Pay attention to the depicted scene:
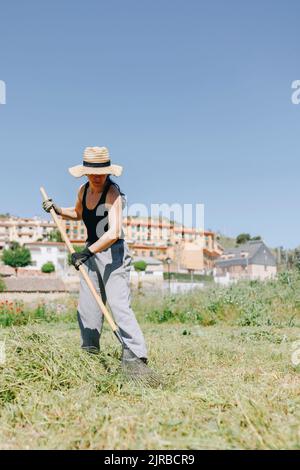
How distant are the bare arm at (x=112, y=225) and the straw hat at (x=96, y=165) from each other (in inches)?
7.7

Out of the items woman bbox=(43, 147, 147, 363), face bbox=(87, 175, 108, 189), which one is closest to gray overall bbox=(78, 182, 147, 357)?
woman bbox=(43, 147, 147, 363)

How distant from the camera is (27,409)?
3.22 m

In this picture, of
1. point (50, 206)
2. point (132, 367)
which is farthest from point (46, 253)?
point (132, 367)

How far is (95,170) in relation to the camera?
170 inches

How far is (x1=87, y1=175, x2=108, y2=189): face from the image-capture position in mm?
4387

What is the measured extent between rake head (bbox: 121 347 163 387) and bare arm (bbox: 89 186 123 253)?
759 mm

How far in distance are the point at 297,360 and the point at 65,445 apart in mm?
2758

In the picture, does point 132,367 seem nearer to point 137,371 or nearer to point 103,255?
point 137,371

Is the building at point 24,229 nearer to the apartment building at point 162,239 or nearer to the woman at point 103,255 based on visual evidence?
the apartment building at point 162,239

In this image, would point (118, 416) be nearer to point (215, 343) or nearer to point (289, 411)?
point (289, 411)

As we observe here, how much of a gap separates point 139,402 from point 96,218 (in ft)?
5.14

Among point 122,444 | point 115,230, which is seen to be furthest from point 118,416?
point 115,230

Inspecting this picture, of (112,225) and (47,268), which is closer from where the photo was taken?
(112,225)
